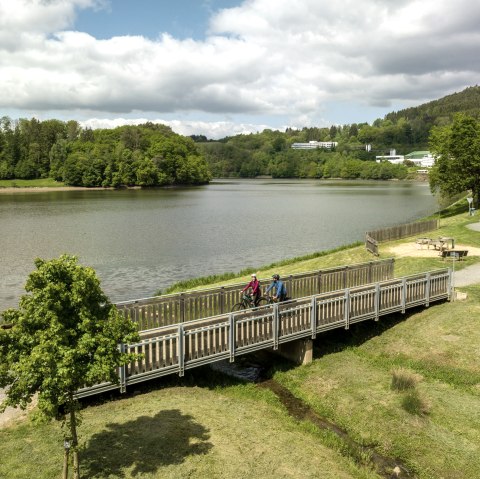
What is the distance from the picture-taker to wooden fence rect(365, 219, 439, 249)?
35438 mm

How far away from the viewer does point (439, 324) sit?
16906 millimetres

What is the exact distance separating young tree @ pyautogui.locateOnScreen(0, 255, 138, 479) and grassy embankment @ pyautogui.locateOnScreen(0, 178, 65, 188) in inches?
5563

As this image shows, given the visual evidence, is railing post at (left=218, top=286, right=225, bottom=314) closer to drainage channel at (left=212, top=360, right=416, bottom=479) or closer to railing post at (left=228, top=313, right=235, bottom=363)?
drainage channel at (left=212, top=360, right=416, bottom=479)

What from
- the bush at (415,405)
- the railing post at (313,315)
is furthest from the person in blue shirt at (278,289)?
the bush at (415,405)

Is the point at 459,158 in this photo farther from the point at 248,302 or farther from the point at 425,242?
the point at 248,302

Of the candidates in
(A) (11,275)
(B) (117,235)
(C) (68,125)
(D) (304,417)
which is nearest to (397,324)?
(D) (304,417)

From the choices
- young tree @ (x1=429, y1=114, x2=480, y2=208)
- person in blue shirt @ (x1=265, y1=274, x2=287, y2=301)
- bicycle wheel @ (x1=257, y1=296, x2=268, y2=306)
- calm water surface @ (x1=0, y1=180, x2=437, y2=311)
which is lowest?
calm water surface @ (x1=0, y1=180, x2=437, y2=311)

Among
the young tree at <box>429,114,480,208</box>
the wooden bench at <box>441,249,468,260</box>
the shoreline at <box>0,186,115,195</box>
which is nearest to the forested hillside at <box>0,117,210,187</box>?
the shoreline at <box>0,186,115,195</box>

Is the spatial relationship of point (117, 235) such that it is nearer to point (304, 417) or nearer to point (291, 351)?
point (291, 351)

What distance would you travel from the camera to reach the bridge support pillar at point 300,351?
15.6 metres

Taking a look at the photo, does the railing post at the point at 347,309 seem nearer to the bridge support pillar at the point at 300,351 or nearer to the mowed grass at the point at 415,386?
the mowed grass at the point at 415,386

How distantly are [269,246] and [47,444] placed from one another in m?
36.0

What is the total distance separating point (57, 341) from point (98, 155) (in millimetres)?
138590

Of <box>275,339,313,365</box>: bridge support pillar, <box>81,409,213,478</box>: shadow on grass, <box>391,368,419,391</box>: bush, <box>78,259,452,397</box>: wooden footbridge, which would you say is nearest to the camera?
<box>81,409,213,478</box>: shadow on grass
